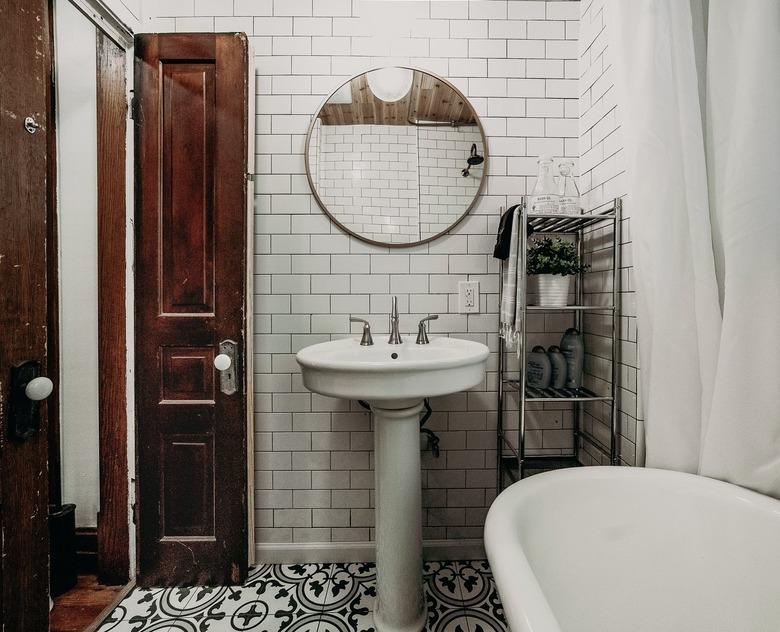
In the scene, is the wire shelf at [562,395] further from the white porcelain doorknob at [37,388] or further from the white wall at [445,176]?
the white porcelain doorknob at [37,388]

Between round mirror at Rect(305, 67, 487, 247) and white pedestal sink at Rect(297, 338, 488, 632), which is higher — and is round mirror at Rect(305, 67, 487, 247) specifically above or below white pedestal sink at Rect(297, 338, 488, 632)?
above

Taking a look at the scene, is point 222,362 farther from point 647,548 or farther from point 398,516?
point 647,548

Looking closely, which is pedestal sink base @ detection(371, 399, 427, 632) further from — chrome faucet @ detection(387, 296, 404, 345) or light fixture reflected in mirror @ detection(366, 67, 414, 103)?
light fixture reflected in mirror @ detection(366, 67, 414, 103)

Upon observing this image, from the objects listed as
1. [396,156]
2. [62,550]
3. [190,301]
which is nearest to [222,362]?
[190,301]

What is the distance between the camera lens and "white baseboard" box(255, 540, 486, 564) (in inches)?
62.9

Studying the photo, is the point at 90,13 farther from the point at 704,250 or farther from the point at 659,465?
the point at 659,465

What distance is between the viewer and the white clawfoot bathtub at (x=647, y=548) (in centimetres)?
85

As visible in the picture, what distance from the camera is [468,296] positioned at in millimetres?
1595

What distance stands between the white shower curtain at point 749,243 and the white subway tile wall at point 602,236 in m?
0.31

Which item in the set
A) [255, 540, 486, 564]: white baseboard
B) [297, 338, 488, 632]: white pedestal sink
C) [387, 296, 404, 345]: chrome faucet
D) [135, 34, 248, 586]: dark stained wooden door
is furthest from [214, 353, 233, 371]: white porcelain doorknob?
[255, 540, 486, 564]: white baseboard

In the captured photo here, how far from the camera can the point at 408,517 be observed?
1.24 metres

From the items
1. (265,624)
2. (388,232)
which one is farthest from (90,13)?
(265,624)

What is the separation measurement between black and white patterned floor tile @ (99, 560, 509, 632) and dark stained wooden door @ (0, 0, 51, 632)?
685mm

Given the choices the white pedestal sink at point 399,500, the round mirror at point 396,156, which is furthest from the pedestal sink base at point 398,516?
the round mirror at point 396,156
